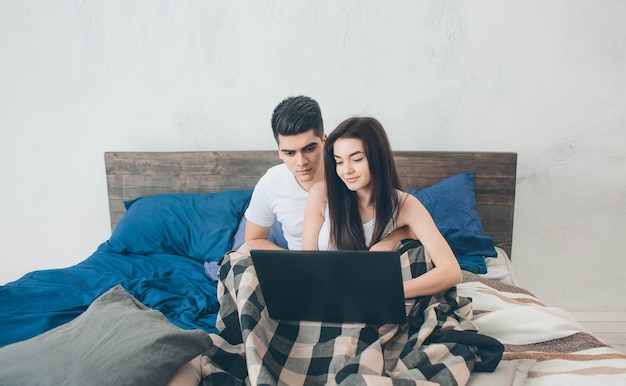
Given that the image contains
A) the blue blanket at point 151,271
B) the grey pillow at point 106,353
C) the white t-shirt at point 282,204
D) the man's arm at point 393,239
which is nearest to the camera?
the grey pillow at point 106,353

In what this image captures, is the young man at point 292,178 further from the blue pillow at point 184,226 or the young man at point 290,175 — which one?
the blue pillow at point 184,226

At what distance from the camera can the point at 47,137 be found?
2.65m

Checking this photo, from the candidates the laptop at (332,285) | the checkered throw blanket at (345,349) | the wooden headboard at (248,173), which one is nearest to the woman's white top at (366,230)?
the checkered throw blanket at (345,349)

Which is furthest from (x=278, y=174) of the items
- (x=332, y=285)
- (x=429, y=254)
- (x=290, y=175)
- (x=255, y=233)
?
(x=332, y=285)

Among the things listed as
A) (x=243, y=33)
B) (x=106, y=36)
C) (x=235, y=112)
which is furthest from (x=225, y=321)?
(x=106, y=36)

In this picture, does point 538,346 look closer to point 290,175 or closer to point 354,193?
point 354,193

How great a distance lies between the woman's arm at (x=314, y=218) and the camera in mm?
1625

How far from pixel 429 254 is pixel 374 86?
1.23 metres

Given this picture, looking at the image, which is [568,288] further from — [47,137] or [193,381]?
[47,137]

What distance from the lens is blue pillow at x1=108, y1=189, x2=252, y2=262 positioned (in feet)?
7.15

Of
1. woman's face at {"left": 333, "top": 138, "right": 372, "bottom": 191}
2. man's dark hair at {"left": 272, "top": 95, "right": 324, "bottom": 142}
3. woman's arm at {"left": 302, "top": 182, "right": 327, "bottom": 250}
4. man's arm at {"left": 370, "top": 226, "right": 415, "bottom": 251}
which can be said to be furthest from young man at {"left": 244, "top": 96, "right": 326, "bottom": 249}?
man's arm at {"left": 370, "top": 226, "right": 415, "bottom": 251}

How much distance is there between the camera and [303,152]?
168cm

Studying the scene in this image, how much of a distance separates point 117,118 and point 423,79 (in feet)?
5.27

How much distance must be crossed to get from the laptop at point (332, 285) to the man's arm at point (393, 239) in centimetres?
31
